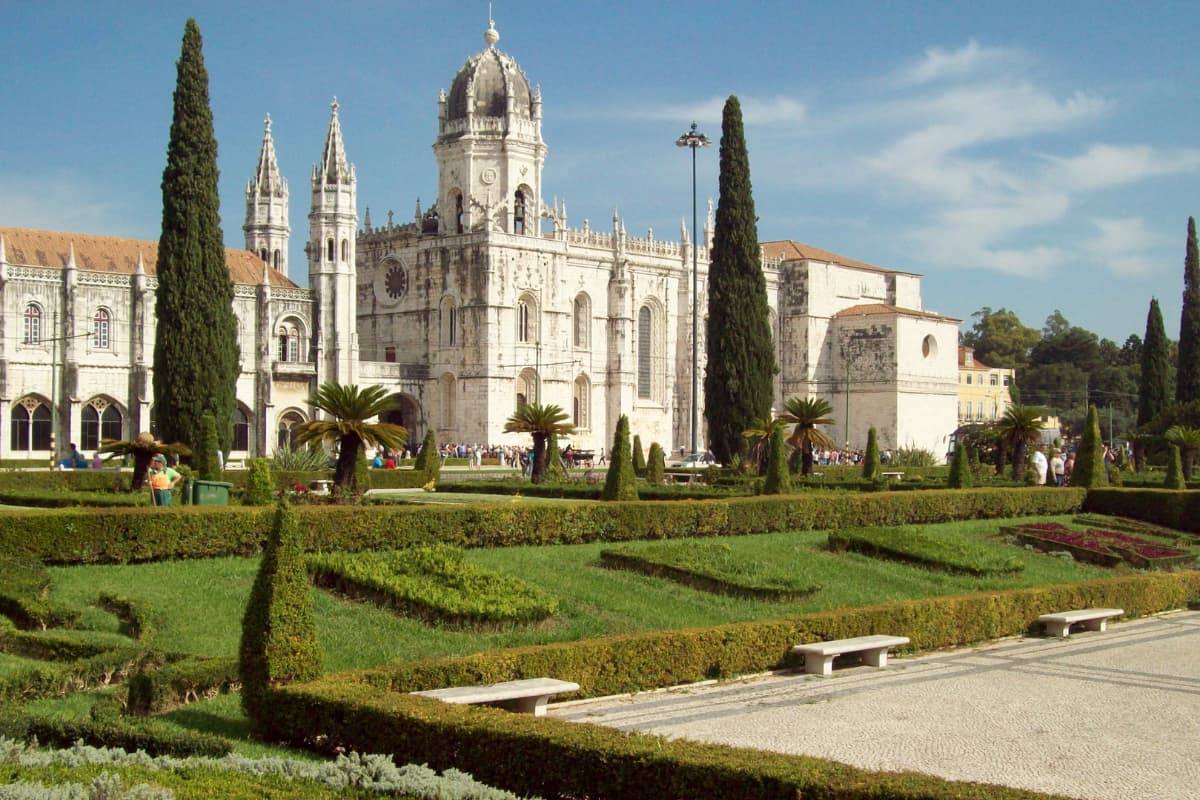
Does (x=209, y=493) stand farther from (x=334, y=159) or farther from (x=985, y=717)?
(x=334, y=159)

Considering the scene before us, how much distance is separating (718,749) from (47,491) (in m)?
17.5

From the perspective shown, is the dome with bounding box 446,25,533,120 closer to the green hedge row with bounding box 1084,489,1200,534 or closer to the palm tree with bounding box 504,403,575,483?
the palm tree with bounding box 504,403,575,483

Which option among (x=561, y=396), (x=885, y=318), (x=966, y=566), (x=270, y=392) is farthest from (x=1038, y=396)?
(x=966, y=566)

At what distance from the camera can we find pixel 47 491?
22.7 m

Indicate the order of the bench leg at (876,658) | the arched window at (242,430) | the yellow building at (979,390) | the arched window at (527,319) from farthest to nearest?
the yellow building at (979,390) → the arched window at (527,319) → the arched window at (242,430) → the bench leg at (876,658)

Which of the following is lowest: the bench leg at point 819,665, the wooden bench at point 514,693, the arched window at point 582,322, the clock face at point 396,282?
the bench leg at point 819,665

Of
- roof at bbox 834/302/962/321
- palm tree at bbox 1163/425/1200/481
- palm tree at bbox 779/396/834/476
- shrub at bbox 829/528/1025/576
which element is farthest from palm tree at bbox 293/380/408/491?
roof at bbox 834/302/962/321

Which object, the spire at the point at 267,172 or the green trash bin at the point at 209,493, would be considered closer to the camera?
the green trash bin at the point at 209,493

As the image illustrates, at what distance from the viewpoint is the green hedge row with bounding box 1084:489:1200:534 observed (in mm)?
27031

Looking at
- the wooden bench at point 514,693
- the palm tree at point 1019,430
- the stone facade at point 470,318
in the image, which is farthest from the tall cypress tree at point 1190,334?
the wooden bench at point 514,693

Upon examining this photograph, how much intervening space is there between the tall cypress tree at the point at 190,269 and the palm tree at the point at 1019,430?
19540 mm

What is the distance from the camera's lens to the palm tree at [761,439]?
33.0 m

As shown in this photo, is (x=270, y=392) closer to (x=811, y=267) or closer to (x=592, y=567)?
(x=811, y=267)

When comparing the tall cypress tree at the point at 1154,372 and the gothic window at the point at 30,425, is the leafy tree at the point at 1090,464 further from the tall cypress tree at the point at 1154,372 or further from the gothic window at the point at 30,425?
the gothic window at the point at 30,425
